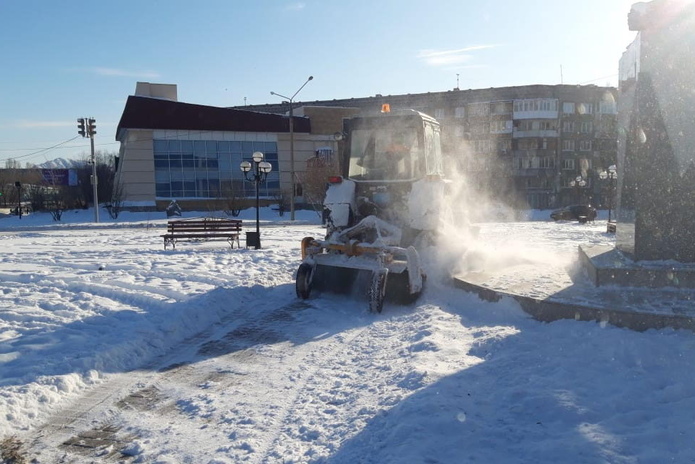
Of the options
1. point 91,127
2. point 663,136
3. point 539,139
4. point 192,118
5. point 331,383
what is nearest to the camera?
point 331,383

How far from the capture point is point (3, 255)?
48.4 feet

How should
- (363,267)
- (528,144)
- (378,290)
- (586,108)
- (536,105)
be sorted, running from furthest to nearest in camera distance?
(586,108)
(528,144)
(536,105)
(363,267)
(378,290)

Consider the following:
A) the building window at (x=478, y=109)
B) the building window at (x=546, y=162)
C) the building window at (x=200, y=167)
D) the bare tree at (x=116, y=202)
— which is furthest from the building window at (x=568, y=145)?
the bare tree at (x=116, y=202)

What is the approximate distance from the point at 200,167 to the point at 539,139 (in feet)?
109

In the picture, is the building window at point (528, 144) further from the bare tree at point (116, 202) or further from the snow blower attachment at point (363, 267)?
the snow blower attachment at point (363, 267)

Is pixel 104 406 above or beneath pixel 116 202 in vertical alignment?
beneath

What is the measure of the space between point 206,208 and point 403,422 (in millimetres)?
46637

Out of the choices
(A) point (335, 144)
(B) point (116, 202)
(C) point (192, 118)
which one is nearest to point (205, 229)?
(B) point (116, 202)

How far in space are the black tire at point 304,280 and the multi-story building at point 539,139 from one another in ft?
157

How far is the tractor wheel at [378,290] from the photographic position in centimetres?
771

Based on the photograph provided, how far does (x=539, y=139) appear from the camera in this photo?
55.2m

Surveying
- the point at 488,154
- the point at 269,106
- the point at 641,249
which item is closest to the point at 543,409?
the point at 641,249

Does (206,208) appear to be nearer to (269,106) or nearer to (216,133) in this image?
(216,133)

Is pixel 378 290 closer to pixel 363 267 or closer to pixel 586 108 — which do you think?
pixel 363 267
